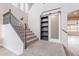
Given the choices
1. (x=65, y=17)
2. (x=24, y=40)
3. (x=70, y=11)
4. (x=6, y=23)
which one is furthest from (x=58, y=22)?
(x=6, y=23)

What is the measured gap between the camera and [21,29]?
6.33ft

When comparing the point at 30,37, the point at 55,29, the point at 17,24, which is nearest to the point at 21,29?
the point at 17,24

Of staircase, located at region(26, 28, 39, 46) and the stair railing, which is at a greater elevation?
the stair railing

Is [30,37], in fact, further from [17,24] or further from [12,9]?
[12,9]

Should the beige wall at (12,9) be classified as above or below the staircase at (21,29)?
above

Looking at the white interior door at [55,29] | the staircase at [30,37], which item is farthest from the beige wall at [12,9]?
the white interior door at [55,29]

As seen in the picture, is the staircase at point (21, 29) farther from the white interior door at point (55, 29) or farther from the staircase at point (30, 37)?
the white interior door at point (55, 29)

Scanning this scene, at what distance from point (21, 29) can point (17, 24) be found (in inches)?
5.0

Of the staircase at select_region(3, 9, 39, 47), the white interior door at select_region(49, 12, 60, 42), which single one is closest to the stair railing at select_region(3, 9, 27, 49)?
A: the staircase at select_region(3, 9, 39, 47)

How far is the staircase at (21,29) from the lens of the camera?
1884 millimetres

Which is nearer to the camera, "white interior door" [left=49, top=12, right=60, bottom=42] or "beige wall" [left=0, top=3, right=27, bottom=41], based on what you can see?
"beige wall" [left=0, top=3, right=27, bottom=41]

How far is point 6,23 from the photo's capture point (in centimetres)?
187

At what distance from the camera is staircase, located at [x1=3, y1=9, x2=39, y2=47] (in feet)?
6.18

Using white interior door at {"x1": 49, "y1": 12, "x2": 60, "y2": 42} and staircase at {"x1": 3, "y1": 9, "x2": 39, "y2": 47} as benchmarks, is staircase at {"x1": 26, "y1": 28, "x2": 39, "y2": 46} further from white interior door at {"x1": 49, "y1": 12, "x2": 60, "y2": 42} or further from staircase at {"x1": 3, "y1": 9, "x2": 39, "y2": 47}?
white interior door at {"x1": 49, "y1": 12, "x2": 60, "y2": 42}
